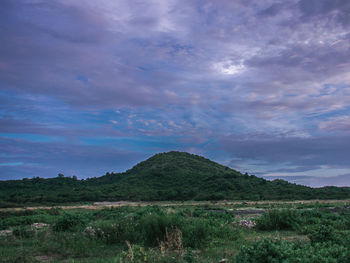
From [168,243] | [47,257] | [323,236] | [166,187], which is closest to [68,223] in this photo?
[47,257]

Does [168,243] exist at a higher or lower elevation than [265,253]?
lower

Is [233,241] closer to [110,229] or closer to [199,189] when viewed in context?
[110,229]

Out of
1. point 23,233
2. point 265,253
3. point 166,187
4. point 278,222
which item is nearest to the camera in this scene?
point 265,253

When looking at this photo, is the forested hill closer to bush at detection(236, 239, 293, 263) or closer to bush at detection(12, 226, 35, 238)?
bush at detection(12, 226, 35, 238)

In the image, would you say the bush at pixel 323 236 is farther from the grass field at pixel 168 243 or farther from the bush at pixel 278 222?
the bush at pixel 278 222

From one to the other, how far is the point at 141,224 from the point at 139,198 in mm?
54600

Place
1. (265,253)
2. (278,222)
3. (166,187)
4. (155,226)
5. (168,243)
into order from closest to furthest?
(265,253) → (168,243) → (155,226) → (278,222) → (166,187)

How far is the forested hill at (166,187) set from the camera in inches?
2532

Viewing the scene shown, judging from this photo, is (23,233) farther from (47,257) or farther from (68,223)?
(47,257)

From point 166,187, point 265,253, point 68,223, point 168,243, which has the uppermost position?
point 166,187

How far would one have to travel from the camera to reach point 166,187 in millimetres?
82875

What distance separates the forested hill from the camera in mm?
64312

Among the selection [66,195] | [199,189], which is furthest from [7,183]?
[199,189]

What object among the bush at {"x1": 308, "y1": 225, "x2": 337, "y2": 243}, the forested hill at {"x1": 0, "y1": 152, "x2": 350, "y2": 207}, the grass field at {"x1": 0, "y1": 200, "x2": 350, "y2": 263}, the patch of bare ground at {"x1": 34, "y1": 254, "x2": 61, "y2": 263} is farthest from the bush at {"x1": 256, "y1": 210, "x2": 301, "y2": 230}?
the forested hill at {"x1": 0, "y1": 152, "x2": 350, "y2": 207}
